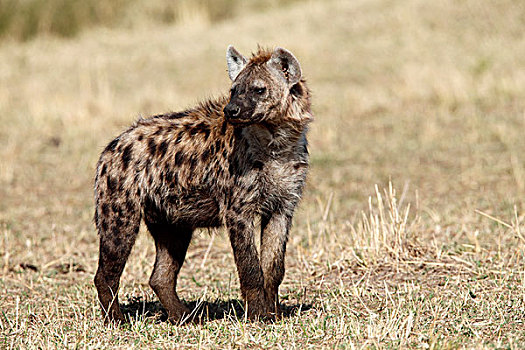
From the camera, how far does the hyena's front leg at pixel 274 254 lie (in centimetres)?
521

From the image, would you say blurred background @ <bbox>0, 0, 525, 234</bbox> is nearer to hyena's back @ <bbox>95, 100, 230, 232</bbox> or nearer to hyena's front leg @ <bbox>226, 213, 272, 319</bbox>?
hyena's back @ <bbox>95, 100, 230, 232</bbox>

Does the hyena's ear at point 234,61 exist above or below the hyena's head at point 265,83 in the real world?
above

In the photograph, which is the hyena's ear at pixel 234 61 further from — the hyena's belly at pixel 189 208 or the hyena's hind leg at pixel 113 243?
the hyena's hind leg at pixel 113 243

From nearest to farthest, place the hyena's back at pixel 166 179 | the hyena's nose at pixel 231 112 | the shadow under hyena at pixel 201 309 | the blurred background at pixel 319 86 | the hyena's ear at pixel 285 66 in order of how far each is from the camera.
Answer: the hyena's nose at pixel 231 112, the hyena's ear at pixel 285 66, the hyena's back at pixel 166 179, the shadow under hyena at pixel 201 309, the blurred background at pixel 319 86

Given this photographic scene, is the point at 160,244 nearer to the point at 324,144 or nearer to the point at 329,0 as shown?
the point at 324,144

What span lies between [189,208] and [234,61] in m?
1.02

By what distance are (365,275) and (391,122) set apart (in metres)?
6.88

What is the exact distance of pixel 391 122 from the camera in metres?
12.7

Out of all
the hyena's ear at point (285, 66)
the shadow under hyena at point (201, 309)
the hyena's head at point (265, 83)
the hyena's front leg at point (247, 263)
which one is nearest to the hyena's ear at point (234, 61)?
the hyena's head at point (265, 83)

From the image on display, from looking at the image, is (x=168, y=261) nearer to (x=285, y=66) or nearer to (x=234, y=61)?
(x=234, y=61)

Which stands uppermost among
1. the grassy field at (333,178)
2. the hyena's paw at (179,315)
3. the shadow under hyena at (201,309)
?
the grassy field at (333,178)

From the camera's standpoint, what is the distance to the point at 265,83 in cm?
507

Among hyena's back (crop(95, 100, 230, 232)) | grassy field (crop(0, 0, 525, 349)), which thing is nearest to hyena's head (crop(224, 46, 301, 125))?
hyena's back (crop(95, 100, 230, 232))

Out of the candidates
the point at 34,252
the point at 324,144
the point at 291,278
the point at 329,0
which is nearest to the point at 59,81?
the point at 324,144
